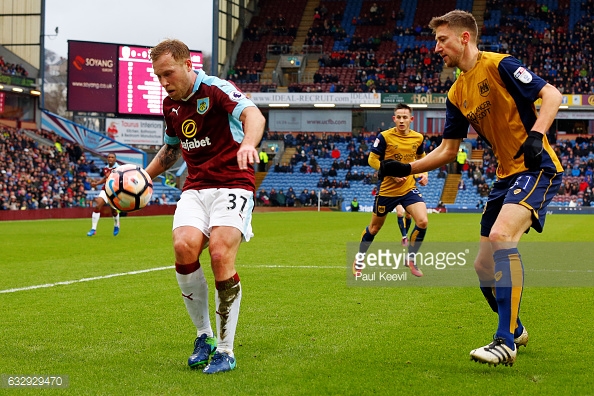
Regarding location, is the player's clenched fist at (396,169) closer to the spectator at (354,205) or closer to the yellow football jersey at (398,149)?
the yellow football jersey at (398,149)

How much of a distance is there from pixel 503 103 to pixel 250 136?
1933 millimetres

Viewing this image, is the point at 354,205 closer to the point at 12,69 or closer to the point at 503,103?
the point at 12,69

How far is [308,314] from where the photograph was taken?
7.70 m

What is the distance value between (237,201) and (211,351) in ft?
3.51

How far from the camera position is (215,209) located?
18.1ft

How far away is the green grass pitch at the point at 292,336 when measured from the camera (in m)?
4.83

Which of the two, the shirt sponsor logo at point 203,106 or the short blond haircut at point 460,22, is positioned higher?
the short blond haircut at point 460,22

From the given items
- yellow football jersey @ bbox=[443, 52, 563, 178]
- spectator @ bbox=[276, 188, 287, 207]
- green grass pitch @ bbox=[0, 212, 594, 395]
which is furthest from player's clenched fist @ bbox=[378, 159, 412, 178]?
spectator @ bbox=[276, 188, 287, 207]

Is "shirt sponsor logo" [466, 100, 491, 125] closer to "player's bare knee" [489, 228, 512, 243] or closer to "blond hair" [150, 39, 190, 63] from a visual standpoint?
"player's bare knee" [489, 228, 512, 243]

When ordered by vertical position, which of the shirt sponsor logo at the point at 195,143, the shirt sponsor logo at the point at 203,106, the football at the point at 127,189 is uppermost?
the shirt sponsor logo at the point at 203,106

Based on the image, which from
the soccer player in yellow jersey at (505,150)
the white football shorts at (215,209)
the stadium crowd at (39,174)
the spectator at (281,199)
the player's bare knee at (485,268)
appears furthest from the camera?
the spectator at (281,199)

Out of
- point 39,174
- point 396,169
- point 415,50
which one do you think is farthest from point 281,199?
point 396,169

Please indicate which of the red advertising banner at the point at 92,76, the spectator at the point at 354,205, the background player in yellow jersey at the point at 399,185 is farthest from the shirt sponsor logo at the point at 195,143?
the spectator at the point at 354,205

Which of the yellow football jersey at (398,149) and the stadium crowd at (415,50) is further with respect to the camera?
the stadium crowd at (415,50)
